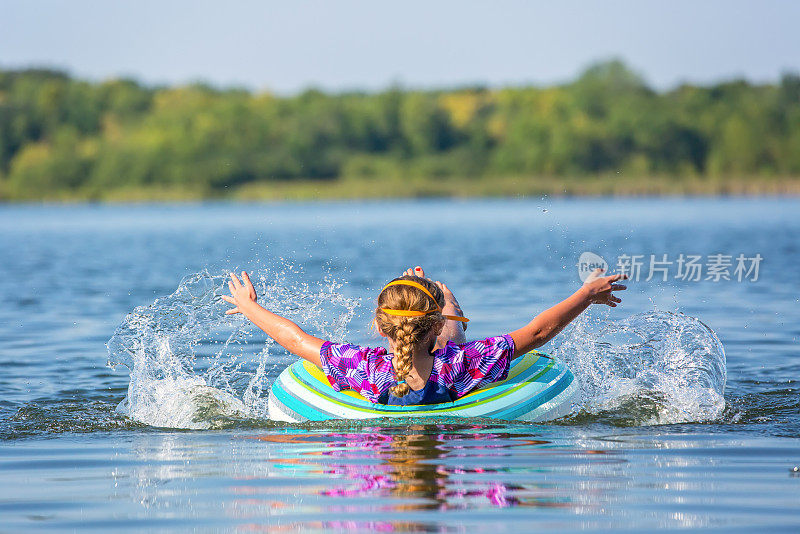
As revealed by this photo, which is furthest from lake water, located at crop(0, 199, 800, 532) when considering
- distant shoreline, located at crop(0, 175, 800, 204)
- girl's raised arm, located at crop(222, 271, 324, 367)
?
distant shoreline, located at crop(0, 175, 800, 204)

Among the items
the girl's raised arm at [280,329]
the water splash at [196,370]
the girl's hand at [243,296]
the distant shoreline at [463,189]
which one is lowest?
the distant shoreline at [463,189]

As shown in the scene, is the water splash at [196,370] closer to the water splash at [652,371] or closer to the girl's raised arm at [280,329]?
the girl's raised arm at [280,329]

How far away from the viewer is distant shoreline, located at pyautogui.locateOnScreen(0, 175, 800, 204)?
2100 inches

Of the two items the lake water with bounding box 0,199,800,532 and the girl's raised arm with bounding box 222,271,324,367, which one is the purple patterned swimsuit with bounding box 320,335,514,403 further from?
the lake water with bounding box 0,199,800,532

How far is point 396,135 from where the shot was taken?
8725 cm

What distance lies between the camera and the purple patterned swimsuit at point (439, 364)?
650 centimetres

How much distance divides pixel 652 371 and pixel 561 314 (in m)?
2.42

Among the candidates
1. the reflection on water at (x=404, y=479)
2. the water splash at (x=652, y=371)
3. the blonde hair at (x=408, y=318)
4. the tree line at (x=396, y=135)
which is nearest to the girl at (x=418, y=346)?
the blonde hair at (x=408, y=318)

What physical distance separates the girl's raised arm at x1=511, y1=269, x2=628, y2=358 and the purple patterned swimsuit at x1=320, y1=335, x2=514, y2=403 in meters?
0.12

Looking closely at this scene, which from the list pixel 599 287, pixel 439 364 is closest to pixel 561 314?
pixel 599 287

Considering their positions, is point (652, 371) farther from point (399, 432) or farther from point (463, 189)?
point (463, 189)

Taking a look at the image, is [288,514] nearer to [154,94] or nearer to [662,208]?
[662,208]

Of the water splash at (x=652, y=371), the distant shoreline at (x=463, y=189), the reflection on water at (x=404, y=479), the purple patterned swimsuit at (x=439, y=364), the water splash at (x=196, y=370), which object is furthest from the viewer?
the distant shoreline at (x=463, y=189)

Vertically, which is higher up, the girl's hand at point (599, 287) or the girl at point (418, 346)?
the girl's hand at point (599, 287)
